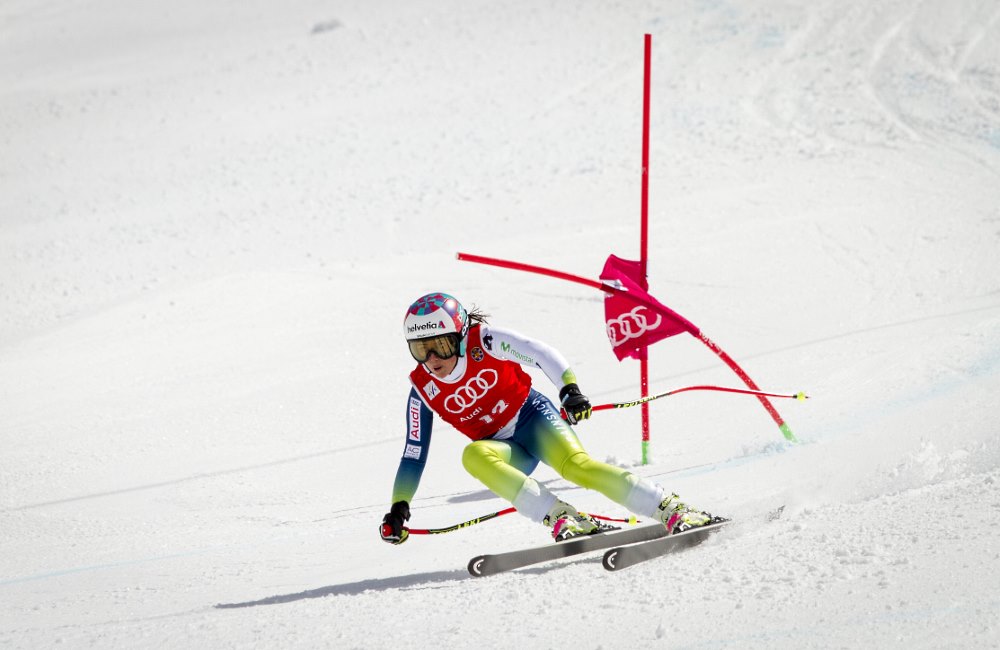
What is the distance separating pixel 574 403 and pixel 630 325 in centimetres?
202

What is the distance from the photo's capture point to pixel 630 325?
642 cm

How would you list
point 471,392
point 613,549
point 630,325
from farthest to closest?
point 630,325, point 471,392, point 613,549

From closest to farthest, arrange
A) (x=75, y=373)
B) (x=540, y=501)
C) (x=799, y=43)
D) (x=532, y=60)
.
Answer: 1. (x=540, y=501)
2. (x=75, y=373)
3. (x=799, y=43)
4. (x=532, y=60)

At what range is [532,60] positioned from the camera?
20.6 m

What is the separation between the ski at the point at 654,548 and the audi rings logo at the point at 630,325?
2248 mm

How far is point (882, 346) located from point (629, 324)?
2855mm

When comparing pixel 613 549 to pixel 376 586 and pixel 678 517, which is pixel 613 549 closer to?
pixel 678 517

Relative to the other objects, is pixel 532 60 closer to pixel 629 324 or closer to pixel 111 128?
pixel 111 128

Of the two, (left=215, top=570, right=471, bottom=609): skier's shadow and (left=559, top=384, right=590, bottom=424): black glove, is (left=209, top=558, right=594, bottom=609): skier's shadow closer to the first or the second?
(left=215, top=570, right=471, bottom=609): skier's shadow

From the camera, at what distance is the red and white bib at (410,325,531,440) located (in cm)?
482

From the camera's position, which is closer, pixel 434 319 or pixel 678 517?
pixel 678 517

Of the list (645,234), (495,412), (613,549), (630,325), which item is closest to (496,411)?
(495,412)

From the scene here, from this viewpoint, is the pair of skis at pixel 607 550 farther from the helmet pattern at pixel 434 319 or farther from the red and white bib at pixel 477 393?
the helmet pattern at pixel 434 319

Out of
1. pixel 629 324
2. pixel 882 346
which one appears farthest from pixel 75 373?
pixel 882 346
